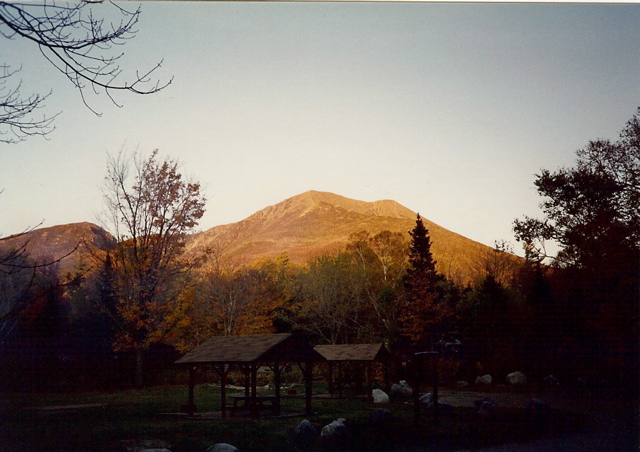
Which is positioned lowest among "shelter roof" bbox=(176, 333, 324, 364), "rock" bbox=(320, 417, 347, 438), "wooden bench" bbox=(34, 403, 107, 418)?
"wooden bench" bbox=(34, 403, 107, 418)

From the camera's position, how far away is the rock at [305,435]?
14.9 m

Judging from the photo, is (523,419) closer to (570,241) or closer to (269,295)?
(570,241)

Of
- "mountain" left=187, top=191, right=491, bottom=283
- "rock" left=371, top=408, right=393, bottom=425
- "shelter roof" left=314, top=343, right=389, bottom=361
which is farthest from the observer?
"mountain" left=187, top=191, right=491, bottom=283

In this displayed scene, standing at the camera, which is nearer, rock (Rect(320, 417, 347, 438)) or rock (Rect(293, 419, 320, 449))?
rock (Rect(293, 419, 320, 449))

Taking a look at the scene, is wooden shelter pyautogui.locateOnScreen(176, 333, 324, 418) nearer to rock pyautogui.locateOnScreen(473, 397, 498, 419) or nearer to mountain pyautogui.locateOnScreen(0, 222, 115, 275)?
rock pyautogui.locateOnScreen(473, 397, 498, 419)

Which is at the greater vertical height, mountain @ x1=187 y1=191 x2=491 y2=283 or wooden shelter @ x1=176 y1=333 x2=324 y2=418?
mountain @ x1=187 y1=191 x2=491 y2=283

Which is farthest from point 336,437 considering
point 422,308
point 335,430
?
point 422,308

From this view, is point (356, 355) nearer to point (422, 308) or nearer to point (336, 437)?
point (422, 308)

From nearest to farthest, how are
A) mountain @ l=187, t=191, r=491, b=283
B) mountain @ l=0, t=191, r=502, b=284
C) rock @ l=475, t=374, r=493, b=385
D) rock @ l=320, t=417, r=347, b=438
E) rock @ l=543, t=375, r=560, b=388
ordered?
rock @ l=320, t=417, r=347, b=438
rock @ l=543, t=375, r=560, b=388
rock @ l=475, t=374, r=493, b=385
mountain @ l=0, t=191, r=502, b=284
mountain @ l=187, t=191, r=491, b=283

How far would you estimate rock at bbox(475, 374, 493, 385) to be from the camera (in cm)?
3632

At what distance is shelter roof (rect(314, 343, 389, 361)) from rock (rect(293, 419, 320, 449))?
12.9 meters

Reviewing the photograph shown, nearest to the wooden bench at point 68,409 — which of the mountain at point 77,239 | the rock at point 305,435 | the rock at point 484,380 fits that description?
the mountain at point 77,239

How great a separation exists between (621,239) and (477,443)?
37.5 feet

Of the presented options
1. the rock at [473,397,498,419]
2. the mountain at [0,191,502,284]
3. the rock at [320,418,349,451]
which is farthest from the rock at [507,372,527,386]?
the rock at [320,418,349,451]
